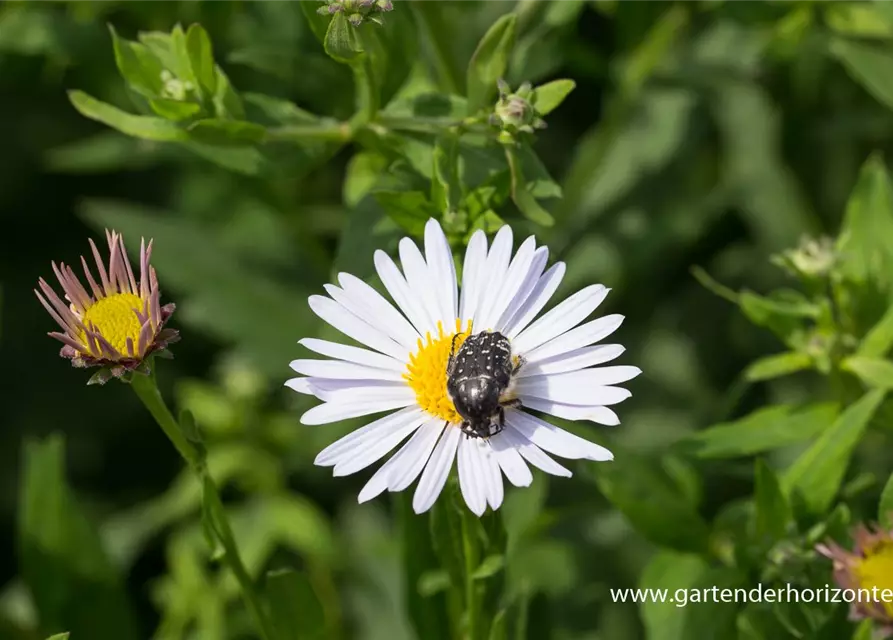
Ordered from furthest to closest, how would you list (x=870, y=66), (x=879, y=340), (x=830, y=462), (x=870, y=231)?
(x=870, y=66)
(x=870, y=231)
(x=879, y=340)
(x=830, y=462)

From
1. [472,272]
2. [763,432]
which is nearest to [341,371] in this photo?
[472,272]

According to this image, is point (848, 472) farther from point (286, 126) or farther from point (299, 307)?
point (299, 307)

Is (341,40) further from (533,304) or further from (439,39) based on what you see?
(439,39)

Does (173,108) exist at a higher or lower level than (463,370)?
higher

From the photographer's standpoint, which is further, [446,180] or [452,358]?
[446,180]

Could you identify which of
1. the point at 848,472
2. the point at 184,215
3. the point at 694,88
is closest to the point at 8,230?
the point at 184,215
